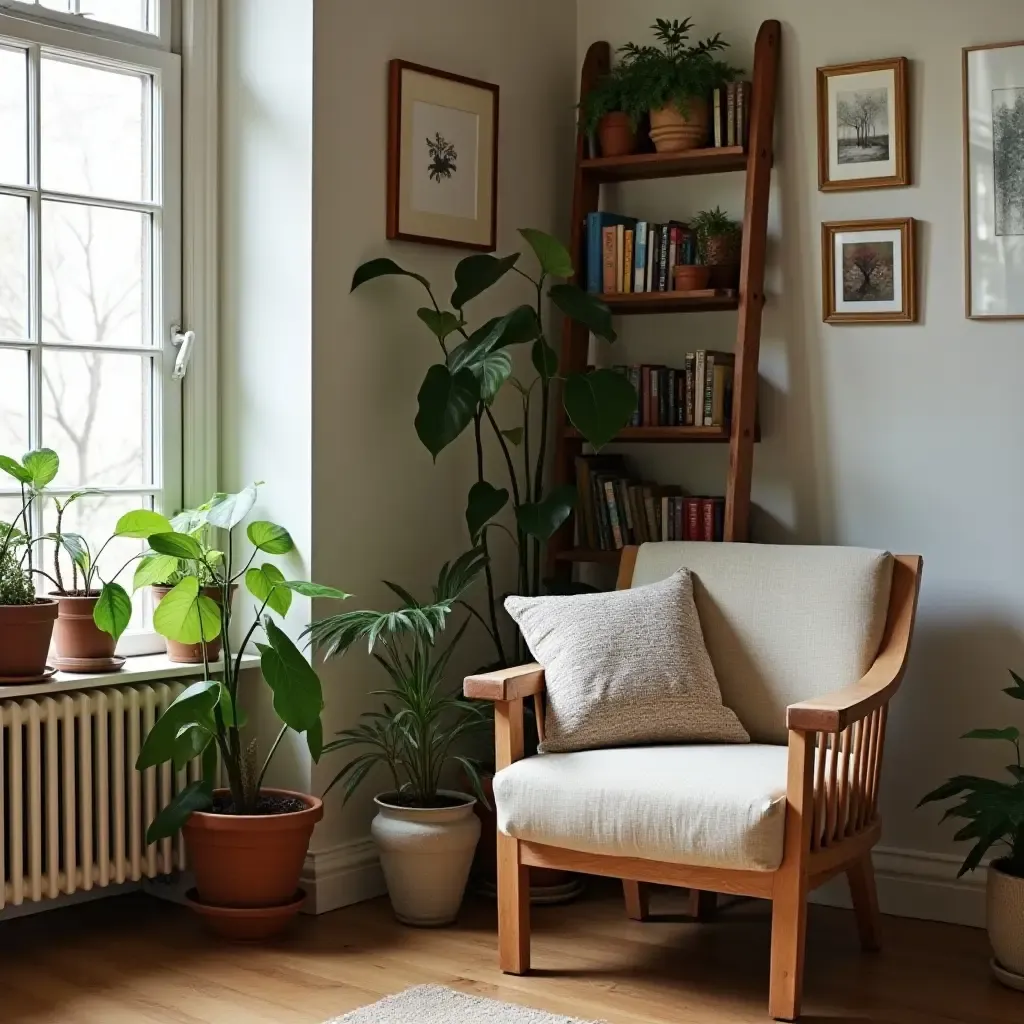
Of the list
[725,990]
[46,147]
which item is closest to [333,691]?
[725,990]

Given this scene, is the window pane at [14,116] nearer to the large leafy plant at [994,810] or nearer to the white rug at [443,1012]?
the white rug at [443,1012]

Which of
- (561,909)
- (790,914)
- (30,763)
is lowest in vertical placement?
(561,909)

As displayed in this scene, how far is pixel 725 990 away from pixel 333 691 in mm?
1138

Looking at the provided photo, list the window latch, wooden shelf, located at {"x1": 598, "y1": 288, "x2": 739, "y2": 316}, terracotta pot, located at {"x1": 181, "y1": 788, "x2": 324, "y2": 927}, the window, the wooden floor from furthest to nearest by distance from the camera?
wooden shelf, located at {"x1": 598, "y1": 288, "x2": 739, "y2": 316}, the window latch, the window, terracotta pot, located at {"x1": 181, "y1": 788, "x2": 324, "y2": 927}, the wooden floor

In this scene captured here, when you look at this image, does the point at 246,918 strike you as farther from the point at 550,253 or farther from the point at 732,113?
the point at 732,113

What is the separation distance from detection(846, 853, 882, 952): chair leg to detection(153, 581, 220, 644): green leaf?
4.82 ft

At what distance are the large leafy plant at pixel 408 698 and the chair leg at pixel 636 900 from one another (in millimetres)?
400

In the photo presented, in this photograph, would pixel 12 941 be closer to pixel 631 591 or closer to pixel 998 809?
pixel 631 591

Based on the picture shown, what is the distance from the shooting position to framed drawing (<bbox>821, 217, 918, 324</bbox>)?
3.57 metres

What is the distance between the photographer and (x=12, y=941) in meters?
3.25

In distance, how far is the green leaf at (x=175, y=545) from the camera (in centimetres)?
313

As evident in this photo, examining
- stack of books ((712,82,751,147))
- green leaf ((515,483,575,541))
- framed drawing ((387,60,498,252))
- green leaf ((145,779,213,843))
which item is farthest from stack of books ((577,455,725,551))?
green leaf ((145,779,213,843))

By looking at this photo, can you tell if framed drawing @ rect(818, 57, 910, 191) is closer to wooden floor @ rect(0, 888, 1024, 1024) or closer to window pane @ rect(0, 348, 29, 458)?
wooden floor @ rect(0, 888, 1024, 1024)

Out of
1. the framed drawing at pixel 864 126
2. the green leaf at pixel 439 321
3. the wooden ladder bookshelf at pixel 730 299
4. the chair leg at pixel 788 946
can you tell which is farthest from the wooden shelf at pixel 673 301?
the chair leg at pixel 788 946
